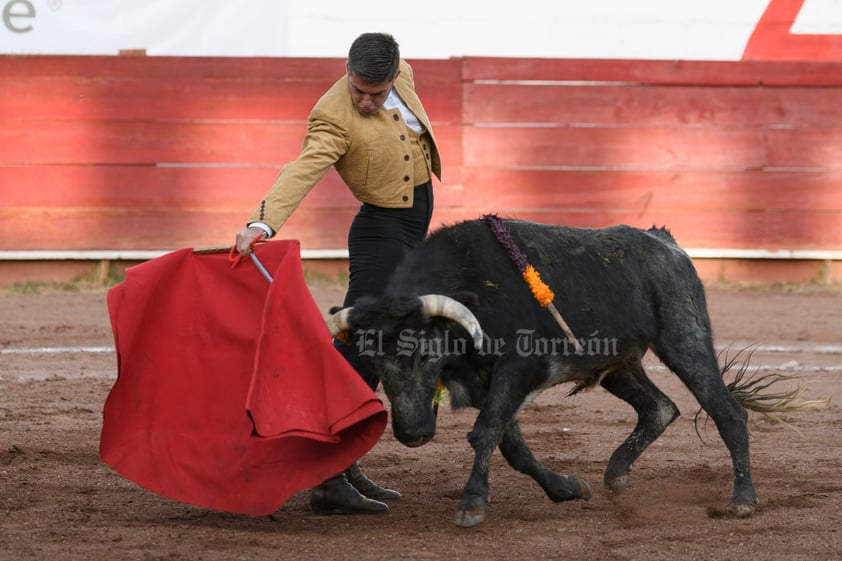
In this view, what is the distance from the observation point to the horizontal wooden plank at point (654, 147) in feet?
28.1

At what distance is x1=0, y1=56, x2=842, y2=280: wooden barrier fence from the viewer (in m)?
8.24

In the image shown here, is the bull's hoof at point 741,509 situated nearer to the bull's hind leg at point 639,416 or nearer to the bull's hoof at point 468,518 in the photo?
the bull's hind leg at point 639,416

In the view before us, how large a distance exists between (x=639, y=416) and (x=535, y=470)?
486mm

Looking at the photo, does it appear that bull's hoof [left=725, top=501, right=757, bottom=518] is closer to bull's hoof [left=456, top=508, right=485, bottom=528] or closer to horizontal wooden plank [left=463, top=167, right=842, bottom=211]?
bull's hoof [left=456, top=508, right=485, bottom=528]

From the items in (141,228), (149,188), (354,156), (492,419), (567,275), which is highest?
(149,188)

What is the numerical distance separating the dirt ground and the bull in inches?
5.7

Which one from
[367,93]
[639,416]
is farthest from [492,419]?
[367,93]

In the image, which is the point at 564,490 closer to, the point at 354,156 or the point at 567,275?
the point at 567,275

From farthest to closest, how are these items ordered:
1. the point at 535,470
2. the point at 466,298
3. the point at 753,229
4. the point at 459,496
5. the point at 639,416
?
the point at 753,229
the point at 639,416
the point at 459,496
the point at 535,470
the point at 466,298

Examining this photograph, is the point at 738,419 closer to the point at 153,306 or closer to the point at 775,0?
the point at 153,306

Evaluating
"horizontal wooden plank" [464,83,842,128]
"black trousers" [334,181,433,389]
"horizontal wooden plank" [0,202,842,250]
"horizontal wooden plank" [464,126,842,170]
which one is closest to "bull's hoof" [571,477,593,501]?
"black trousers" [334,181,433,389]

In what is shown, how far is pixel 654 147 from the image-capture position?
8641 mm

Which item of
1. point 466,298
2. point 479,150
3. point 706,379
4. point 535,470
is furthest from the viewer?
point 479,150

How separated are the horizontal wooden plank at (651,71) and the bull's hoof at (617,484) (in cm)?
537
